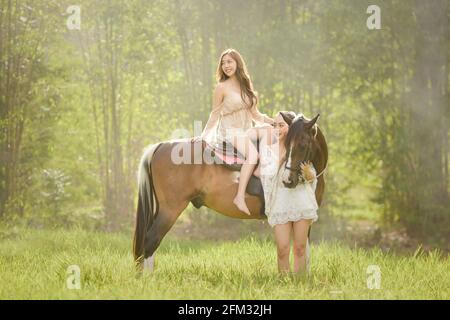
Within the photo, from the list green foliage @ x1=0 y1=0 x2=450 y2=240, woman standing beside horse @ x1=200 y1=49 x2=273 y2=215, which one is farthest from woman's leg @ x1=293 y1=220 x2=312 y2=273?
green foliage @ x1=0 y1=0 x2=450 y2=240

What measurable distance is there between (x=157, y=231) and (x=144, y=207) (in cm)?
25

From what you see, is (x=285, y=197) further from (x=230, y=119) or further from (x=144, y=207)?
(x=144, y=207)

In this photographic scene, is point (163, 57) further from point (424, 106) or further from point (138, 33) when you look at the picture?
point (424, 106)

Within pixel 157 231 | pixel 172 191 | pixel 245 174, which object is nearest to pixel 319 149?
pixel 245 174

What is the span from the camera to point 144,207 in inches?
204

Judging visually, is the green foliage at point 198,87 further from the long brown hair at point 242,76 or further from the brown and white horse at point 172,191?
the brown and white horse at point 172,191

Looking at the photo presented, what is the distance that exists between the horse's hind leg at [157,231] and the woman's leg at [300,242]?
1.06 meters

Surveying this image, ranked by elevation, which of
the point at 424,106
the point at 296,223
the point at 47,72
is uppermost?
the point at 47,72

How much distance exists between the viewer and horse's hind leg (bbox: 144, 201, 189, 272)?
507cm

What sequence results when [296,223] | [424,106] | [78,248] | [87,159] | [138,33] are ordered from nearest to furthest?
1. [296,223]
2. [78,248]
3. [424,106]
4. [138,33]
5. [87,159]

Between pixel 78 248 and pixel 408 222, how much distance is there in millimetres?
5071

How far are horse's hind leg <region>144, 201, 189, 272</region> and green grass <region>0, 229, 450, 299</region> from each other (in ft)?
0.46

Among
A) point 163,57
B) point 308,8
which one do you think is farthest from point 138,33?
point 308,8
